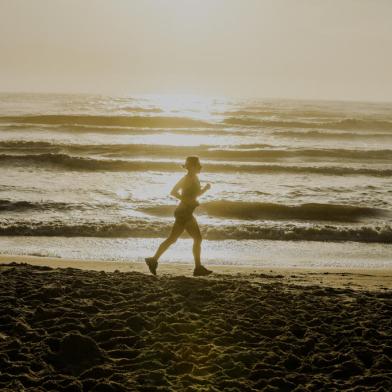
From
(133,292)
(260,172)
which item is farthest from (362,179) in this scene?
(133,292)

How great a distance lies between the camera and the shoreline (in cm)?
883

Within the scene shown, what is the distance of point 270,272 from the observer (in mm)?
9641

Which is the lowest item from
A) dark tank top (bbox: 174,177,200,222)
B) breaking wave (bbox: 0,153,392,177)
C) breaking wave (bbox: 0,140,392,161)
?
breaking wave (bbox: 0,153,392,177)

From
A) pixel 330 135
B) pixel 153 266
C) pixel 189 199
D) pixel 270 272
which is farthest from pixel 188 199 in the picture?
pixel 330 135

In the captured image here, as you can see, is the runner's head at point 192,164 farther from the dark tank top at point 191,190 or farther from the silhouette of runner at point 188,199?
the dark tank top at point 191,190

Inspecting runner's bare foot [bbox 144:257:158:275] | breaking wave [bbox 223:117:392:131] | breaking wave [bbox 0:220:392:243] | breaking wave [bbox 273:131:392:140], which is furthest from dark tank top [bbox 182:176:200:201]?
breaking wave [bbox 223:117:392:131]

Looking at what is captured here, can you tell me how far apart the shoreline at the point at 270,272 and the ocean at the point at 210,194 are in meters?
0.63

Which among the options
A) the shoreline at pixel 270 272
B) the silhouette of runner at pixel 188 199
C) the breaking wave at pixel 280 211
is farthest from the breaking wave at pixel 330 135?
the silhouette of runner at pixel 188 199

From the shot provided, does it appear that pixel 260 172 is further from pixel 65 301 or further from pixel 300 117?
pixel 300 117

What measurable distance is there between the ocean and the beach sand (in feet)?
10.3

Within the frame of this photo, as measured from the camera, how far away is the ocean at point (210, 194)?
12.0 m

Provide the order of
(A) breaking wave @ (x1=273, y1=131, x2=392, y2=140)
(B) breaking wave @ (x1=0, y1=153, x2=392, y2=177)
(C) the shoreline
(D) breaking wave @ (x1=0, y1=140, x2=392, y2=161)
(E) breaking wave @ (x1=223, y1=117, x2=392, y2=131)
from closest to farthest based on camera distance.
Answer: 1. (C) the shoreline
2. (B) breaking wave @ (x1=0, y1=153, x2=392, y2=177)
3. (D) breaking wave @ (x1=0, y1=140, x2=392, y2=161)
4. (A) breaking wave @ (x1=273, y1=131, x2=392, y2=140)
5. (E) breaking wave @ (x1=223, y1=117, x2=392, y2=131)

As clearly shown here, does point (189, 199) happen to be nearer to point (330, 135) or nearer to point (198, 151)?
point (198, 151)

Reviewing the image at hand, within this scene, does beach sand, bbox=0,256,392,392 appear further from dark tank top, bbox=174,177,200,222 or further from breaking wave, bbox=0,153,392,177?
breaking wave, bbox=0,153,392,177
